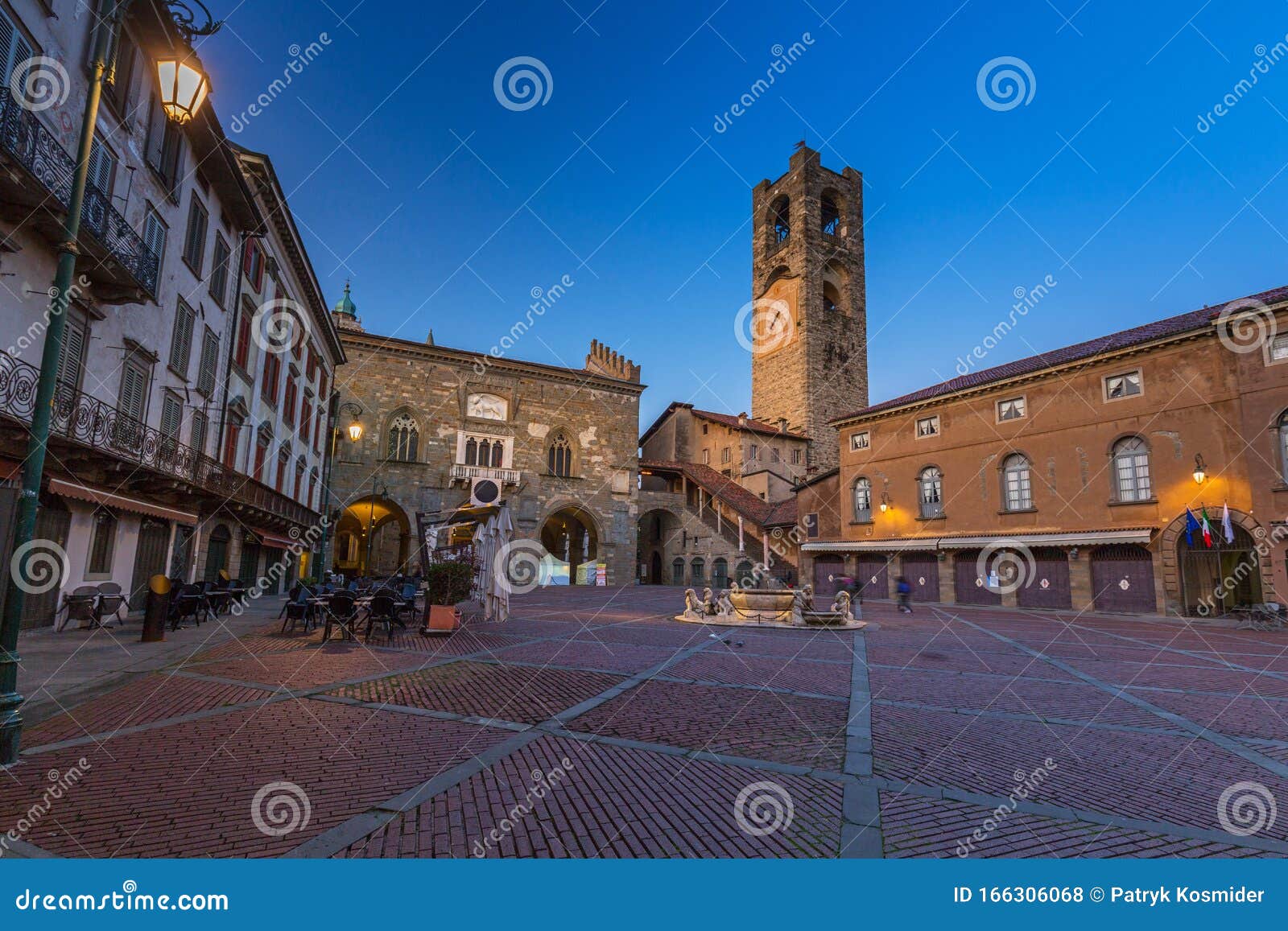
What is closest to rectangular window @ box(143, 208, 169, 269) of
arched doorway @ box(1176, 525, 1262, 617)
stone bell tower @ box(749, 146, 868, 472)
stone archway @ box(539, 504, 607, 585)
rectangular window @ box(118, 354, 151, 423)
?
rectangular window @ box(118, 354, 151, 423)

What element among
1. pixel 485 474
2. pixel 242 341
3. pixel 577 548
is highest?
Result: pixel 242 341

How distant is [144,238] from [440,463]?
Result: 23.3 metres

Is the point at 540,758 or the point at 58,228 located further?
the point at 58,228

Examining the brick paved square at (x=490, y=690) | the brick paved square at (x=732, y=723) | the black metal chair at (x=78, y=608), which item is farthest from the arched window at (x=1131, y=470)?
the black metal chair at (x=78, y=608)

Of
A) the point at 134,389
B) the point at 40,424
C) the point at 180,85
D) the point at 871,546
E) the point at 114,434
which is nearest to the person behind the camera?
the point at 40,424

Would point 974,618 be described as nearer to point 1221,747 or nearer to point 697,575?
point 1221,747

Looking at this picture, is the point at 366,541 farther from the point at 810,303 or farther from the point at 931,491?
the point at 810,303

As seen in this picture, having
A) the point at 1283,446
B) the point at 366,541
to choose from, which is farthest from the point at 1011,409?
the point at 366,541

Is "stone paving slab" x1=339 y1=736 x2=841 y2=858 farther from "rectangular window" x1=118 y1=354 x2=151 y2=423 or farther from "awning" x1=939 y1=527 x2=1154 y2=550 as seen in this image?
"awning" x1=939 y1=527 x2=1154 y2=550

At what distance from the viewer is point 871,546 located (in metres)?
29.0

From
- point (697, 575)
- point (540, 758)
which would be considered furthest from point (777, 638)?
point (697, 575)

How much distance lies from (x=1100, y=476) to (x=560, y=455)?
27.6 meters

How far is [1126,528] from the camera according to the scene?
68.7 feet

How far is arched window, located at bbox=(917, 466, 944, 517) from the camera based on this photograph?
26.9 meters
